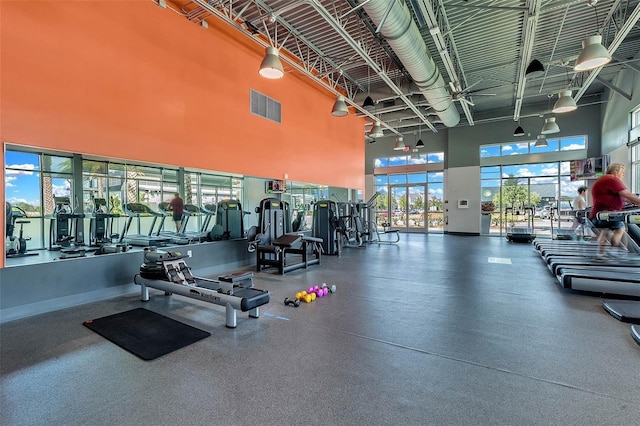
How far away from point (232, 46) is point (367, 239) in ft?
24.0

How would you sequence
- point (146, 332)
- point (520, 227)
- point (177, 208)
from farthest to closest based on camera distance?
point (520, 227) < point (177, 208) < point (146, 332)

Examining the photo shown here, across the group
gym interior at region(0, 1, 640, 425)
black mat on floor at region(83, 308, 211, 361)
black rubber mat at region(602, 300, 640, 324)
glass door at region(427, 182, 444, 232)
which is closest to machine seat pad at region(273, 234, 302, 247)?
gym interior at region(0, 1, 640, 425)

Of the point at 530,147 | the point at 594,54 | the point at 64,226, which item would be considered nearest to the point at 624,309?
the point at 594,54

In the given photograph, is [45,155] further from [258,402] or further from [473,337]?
[473,337]

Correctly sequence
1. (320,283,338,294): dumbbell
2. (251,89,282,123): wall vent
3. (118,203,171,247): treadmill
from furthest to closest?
1. (251,89,282,123): wall vent
2. (118,203,171,247): treadmill
3. (320,283,338,294): dumbbell

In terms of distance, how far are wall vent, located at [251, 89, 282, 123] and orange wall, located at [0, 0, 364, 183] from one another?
6.2 inches

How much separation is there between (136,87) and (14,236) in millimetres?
2626

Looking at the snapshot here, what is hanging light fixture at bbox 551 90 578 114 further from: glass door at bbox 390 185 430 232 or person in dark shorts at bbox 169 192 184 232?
person in dark shorts at bbox 169 192 184 232

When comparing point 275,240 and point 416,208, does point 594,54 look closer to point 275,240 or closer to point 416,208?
point 275,240

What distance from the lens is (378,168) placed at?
15.8 m

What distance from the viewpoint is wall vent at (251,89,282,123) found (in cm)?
666

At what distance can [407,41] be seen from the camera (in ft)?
17.6

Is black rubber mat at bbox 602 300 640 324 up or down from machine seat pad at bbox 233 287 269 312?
down

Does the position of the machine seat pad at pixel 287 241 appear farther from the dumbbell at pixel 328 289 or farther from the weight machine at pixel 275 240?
the dumbbell at pixel 328 289
